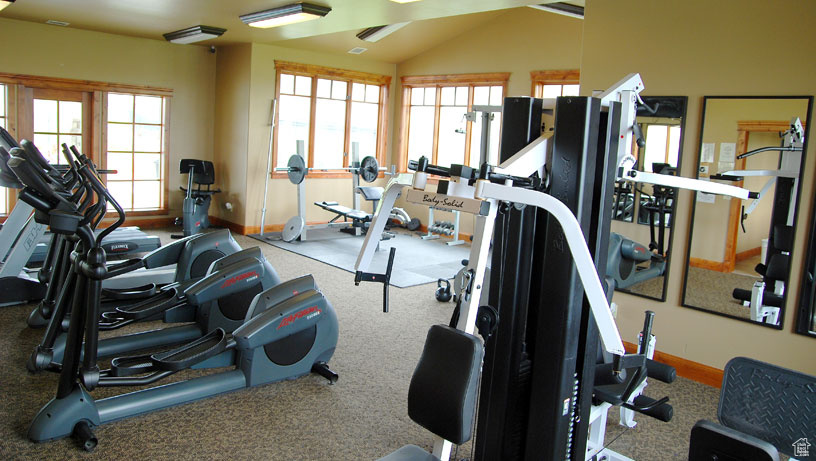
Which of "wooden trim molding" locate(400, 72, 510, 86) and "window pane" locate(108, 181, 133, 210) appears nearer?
"wooden trim molding" locate(400, 72, 510, 86)

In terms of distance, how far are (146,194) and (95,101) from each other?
138 centimetres

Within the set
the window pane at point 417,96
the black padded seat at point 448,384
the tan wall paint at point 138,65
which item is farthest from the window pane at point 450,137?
the black padded seat at point 448,384

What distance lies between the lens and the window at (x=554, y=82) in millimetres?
7477

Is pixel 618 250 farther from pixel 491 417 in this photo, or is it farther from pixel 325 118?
pixel 325 118

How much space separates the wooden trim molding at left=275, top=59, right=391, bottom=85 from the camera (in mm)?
8663

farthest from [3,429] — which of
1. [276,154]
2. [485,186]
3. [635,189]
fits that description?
[276,154]

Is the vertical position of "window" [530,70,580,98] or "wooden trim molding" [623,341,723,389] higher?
"window" [530,70,580,98]

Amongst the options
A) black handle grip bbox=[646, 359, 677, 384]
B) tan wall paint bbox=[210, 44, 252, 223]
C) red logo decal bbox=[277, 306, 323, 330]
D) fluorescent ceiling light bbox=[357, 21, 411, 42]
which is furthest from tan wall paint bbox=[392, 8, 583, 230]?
black handle grip bbox=[646, 359, 677, 384]

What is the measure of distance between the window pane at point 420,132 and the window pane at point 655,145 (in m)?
5.17

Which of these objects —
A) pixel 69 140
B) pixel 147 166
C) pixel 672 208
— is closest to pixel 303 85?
pixel 147 166

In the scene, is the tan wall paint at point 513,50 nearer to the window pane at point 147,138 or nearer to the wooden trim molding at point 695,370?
the window pane at point 147,138

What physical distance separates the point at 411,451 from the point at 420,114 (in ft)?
25.4

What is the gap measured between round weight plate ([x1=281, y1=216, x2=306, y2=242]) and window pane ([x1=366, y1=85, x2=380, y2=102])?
8.34ft

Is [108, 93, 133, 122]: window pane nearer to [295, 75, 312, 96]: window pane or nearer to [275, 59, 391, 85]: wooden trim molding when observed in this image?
[275, 59, 391, 85]: wooden trim molding
